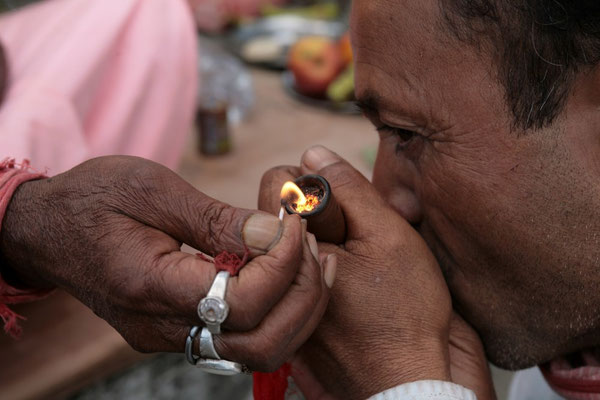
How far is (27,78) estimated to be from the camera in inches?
75.0

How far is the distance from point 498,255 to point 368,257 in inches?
10.9

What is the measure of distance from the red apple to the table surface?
13 cm

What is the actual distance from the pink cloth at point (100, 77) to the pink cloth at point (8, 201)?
48cm

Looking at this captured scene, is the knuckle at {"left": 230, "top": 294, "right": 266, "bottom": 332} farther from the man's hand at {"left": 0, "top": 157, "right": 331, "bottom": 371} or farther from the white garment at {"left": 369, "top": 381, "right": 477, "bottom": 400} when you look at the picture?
the white garment at {"left": 369, "top": 381, "right": 477, "bottom": 400}

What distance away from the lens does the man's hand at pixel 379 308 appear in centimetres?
117

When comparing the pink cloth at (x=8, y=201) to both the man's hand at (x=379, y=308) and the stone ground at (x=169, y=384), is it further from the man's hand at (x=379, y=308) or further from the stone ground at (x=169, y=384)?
the stone ground at (x=169, y=384)

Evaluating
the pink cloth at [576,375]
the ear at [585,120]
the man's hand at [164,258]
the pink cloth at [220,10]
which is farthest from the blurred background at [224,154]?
the ear at [585,120]

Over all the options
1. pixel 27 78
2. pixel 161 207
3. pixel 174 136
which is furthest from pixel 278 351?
pixel 174 136

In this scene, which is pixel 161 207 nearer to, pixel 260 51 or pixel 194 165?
pixel 194 165

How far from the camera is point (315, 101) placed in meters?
3.44

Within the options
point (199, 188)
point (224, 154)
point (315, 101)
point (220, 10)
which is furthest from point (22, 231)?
point (220, 10)

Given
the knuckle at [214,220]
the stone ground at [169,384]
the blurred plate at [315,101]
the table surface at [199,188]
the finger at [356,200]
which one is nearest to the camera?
the knuckle at [214,220]

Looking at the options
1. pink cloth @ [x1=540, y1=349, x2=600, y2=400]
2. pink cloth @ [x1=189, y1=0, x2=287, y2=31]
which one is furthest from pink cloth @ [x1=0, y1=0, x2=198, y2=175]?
pink cloth @ [x1=189, y1=0, x2=287, y2=31]

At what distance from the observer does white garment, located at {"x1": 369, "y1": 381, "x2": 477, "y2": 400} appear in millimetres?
1098
